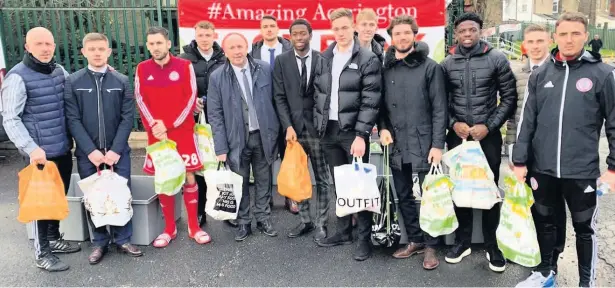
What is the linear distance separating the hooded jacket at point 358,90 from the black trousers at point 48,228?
7.32ft

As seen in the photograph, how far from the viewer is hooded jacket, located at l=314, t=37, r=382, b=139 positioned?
4066 millimetres

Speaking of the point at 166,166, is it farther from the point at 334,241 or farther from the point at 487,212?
the point at 487,212

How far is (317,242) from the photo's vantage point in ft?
15.1

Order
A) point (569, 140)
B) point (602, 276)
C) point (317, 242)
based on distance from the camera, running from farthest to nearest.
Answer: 1. point (317, 242)
2. point (602, 276)
3. point (569, 140)

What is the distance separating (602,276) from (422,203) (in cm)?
140

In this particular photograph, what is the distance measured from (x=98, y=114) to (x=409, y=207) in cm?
263

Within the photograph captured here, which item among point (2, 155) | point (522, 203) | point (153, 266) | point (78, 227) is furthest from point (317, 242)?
point (2, 155)

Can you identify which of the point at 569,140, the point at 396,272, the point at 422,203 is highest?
the point at 569,140

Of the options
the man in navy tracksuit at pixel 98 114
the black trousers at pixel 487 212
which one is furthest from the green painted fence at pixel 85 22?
the black trousers at pixel 487 212

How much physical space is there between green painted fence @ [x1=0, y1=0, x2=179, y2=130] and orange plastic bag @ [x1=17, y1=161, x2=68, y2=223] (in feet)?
13.3

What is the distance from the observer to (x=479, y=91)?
384cm

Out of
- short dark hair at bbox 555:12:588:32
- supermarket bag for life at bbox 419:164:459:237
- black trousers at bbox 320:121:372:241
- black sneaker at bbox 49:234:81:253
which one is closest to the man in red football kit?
black sneaker at bbox 49:234:81:253

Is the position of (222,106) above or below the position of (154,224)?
above

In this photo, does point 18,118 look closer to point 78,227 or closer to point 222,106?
point 78,227
